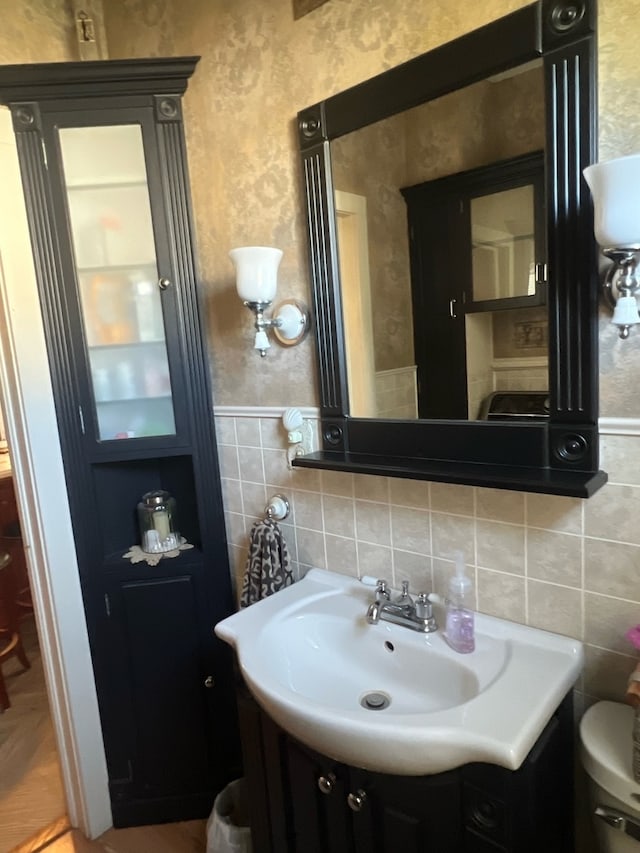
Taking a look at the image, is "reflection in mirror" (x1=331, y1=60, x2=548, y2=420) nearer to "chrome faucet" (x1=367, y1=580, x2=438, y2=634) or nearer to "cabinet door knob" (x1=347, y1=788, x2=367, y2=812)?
"chrome faucet" (x1=367, y1=580, x2=438, y2=634)

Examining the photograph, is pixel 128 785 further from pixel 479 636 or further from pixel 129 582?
pixel 479 636

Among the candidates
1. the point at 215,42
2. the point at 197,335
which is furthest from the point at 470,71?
the point at 197,335

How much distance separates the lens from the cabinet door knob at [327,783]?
3.66 ft

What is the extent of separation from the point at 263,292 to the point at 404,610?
81 cm

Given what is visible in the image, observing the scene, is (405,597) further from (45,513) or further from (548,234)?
(45,513)

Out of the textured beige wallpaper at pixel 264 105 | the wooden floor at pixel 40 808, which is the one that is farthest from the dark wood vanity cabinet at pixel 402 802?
the textured beige wallpaper at pixel 264 105

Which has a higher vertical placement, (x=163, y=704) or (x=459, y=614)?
(x=459, y=614)

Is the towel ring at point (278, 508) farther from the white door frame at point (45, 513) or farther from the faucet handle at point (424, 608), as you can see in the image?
the white door frame at point (45, 513)

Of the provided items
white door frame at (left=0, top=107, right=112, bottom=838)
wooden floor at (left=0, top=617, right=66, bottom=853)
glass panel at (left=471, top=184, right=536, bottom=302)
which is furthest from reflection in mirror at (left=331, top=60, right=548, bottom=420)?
wooden floor at (left=0, top=617, right=66, bottom=853)

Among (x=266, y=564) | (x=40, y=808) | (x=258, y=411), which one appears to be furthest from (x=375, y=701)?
(x=40, y=808)

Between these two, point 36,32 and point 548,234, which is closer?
point 548,234

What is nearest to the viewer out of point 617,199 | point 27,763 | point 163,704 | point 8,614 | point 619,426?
point 617,199

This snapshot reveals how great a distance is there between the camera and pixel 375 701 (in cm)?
121

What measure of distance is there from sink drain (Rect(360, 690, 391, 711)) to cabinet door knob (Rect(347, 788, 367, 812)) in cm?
16
